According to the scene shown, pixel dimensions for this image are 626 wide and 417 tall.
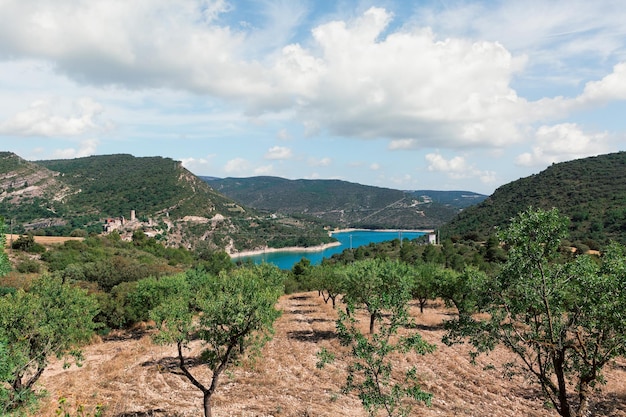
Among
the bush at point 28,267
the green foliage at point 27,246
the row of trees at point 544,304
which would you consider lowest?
the bush at point 28,267

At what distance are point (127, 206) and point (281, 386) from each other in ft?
528

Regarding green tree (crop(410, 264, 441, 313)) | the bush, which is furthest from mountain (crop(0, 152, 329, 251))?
green tree (crop(410, 264, 441, 313))

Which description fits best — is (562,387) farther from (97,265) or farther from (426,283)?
(97,265)

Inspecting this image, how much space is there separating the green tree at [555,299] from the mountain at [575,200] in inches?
2613

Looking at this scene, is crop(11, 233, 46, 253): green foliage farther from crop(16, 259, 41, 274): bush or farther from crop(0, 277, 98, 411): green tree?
crop(0, 277, 98, 411): green tree

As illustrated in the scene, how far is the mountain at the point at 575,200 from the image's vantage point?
8100 cm

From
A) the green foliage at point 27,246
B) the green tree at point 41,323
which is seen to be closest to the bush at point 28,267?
the green foliage at point 27,246

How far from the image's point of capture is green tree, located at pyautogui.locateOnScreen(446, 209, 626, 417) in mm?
9969

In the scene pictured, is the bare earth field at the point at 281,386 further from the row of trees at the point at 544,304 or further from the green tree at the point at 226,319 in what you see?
the row of trees at the point at 544,304

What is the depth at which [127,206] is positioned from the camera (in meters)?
162

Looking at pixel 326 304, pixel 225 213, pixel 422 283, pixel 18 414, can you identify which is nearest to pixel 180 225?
pixel 225 213

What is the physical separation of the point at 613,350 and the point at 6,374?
1638 centimetres

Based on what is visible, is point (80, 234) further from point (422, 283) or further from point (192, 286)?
point (422, 283)

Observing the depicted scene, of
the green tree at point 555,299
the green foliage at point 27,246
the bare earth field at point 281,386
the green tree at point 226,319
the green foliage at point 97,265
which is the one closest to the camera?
the green tree at point 555,299
